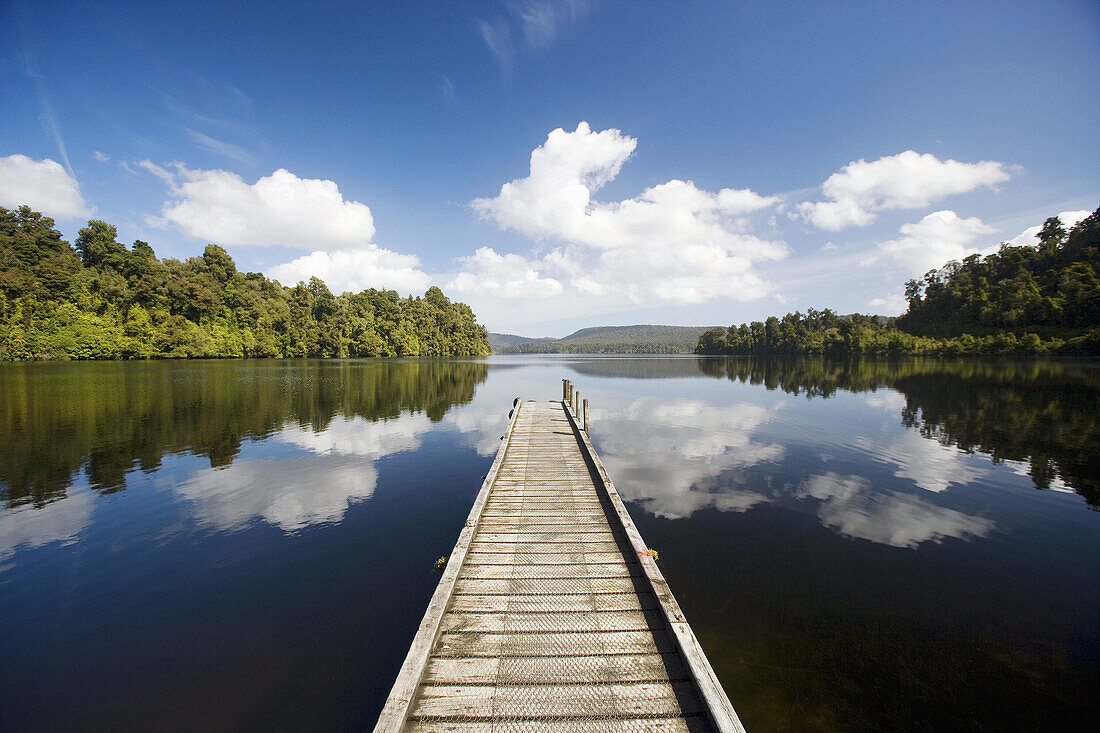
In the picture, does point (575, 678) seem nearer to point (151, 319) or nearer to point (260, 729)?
point (260, 729)

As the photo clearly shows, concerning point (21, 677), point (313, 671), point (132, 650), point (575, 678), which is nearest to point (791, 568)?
point (575, 678)

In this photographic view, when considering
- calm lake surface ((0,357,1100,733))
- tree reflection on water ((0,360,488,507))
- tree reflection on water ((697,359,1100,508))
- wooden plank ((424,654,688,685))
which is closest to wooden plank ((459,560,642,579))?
calm lake surface ((0,357,1100,733))

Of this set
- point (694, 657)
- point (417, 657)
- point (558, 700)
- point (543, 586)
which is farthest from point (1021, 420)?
point (417, 657)

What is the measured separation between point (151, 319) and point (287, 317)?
69.1ft

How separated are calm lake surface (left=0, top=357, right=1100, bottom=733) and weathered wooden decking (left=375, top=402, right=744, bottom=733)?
1339mm

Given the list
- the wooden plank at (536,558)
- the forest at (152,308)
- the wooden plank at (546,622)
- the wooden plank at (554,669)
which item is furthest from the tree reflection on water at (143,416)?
the forest at (152,308)

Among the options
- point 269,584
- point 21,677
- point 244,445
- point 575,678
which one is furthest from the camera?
point 244,445

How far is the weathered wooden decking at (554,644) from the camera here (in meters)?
3.35

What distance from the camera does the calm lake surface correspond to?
4.55 m

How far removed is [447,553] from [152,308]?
85.5 meters

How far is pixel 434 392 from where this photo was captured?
31.3m

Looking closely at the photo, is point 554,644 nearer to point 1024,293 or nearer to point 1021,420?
point 1021,420

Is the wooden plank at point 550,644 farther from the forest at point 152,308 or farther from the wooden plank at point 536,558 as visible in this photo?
the forest at point 152,308

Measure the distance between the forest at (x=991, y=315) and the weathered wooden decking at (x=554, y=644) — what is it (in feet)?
351
